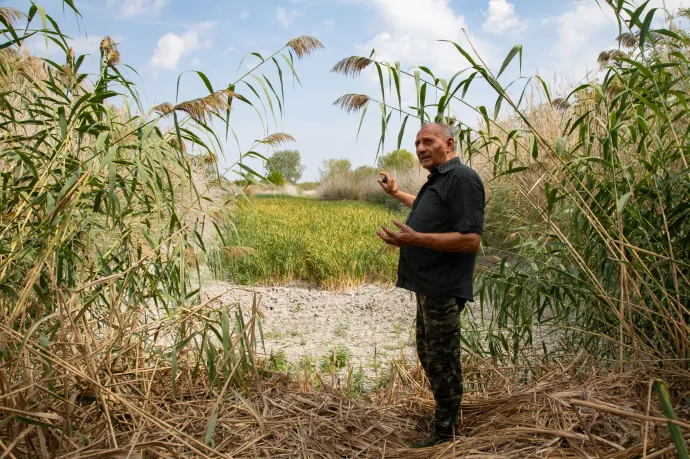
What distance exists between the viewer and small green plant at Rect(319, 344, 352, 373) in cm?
421

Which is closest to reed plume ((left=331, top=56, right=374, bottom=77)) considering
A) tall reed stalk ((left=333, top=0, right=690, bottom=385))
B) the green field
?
tall reed stalk ((left=333, top=0, right=690, bottom=385))

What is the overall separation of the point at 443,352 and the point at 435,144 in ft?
3.12

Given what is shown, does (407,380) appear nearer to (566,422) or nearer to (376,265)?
(566,422)

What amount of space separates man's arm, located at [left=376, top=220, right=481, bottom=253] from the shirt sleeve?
0.04 metres

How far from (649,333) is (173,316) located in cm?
233

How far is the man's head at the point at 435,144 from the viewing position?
103 inches

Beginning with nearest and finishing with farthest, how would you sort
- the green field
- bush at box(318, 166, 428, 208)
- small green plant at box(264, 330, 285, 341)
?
1. small green plant at box(264, 330, 285, 341)
2. the green field
3. bush at box(318, 166, 428, 208)

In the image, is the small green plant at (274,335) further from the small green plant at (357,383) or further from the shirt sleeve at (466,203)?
the shirt sleeve at (466,203)

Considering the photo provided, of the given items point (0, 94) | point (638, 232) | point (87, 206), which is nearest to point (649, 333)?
point (638, 232)

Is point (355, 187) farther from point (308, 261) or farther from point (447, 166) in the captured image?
point (447, 166)

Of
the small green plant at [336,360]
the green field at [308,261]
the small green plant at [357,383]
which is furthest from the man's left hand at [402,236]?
the green field at [308,261]

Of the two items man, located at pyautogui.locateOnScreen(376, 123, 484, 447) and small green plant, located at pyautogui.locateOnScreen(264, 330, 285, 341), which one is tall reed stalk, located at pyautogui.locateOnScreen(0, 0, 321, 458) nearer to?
man, located at pyautogui.locateOnScreen(376, 123, 484, 447)

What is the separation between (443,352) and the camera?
2590 millimetres

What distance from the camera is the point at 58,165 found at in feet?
8.66
